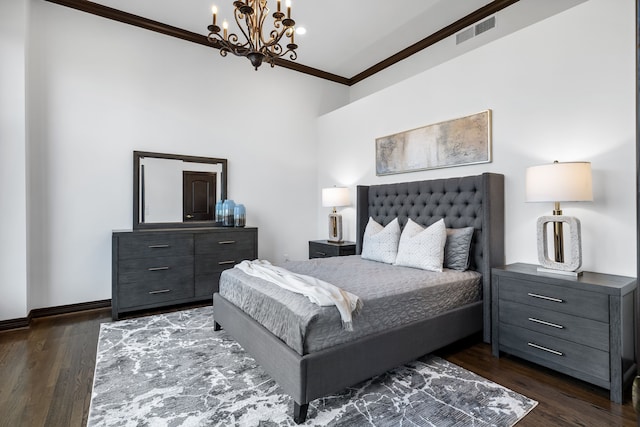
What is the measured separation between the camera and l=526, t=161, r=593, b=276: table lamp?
213cm

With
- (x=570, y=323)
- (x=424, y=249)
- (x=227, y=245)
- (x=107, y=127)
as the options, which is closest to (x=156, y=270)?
(x=227, y=245)

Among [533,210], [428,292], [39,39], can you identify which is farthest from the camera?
[39,39]

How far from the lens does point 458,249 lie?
2.85m

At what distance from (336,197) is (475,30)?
2494mm

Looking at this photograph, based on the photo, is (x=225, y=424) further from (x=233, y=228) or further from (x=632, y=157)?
(x=632, y=157)

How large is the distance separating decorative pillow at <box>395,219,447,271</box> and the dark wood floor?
695 millimetres

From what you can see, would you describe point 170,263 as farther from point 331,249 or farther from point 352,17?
point 352,17

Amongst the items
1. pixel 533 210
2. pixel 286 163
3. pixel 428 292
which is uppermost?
pixel 286 163

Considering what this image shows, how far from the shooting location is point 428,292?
2.32m

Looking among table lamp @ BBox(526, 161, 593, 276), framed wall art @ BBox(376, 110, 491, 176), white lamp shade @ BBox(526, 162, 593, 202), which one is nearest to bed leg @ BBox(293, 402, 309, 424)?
table lamp @ BBox(526, 161, 593, 276)

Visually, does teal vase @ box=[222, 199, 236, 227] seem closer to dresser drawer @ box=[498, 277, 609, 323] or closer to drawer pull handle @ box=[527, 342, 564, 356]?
dresser drawer @ box=[498, 277, 609, 323]

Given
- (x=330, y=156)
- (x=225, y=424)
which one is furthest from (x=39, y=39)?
(x=225, y=424)

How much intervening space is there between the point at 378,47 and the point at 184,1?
2419mm

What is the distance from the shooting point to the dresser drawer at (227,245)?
3711mm
